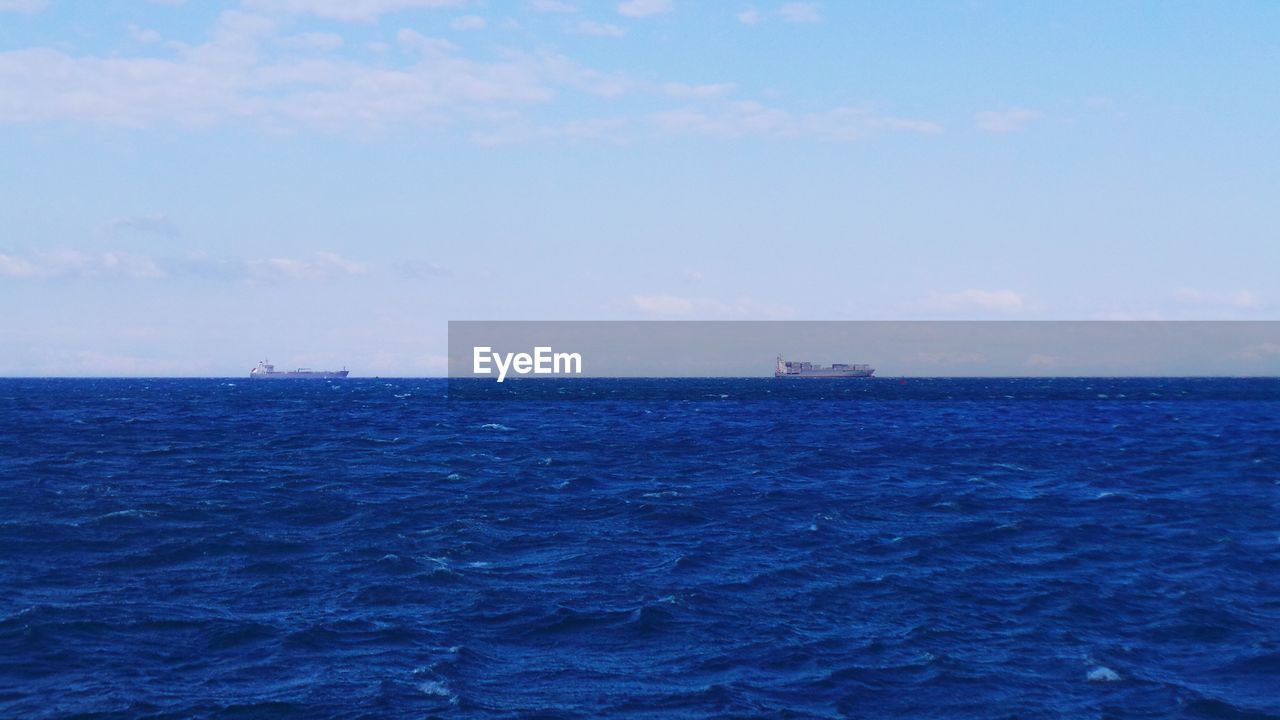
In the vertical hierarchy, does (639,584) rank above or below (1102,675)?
above

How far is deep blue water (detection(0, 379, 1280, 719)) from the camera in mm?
21844

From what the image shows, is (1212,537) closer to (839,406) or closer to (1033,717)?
(1033,717)

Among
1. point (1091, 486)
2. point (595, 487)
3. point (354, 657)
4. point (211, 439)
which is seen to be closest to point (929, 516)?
point (1091, 486)

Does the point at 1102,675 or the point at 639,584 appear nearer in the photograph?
the point at 1102,675

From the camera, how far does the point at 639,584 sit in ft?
101

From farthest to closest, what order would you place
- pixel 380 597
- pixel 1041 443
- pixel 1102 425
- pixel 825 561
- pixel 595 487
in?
pixel 1102 425 < pixel 1041 443 < pixel 595 487 < pixel 825 561 < pixel 380 597

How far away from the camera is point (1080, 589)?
1217 inches

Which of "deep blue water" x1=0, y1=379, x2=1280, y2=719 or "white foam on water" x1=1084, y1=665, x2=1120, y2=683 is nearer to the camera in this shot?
"deep blue water" x1=0, y1=379, x2=1280, y2=719

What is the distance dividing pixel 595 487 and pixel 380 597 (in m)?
21.5

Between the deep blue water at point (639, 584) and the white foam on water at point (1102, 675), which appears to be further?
the white foam on water at point (1102, 675)

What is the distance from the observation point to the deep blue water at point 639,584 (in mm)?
21844

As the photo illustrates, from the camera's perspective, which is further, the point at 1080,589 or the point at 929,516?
the point at 929,516

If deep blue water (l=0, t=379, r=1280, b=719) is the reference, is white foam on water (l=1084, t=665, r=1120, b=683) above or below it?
below

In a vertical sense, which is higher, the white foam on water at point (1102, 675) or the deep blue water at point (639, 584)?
the deep blue water at point (639, 584)
